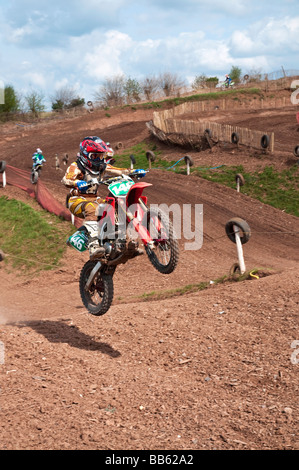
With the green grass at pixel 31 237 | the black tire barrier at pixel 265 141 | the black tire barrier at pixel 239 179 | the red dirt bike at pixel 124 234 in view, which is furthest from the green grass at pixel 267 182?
the red dirt bike at pixel 124 234

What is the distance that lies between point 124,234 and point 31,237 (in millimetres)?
11131

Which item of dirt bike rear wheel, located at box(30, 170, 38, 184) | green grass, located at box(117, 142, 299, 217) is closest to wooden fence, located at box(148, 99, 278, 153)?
green grass, located at box(117, 142, 299, 217)

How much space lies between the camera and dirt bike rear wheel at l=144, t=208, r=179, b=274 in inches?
240

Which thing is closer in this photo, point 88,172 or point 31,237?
point 88,172

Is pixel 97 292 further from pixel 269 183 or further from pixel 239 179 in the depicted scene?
pixel 269 183

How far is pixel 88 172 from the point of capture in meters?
7.46

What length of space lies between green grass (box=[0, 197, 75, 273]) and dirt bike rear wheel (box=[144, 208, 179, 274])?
357 inches

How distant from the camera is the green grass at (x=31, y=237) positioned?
51.9ft

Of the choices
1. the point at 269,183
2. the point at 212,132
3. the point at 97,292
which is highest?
the point at 212,132

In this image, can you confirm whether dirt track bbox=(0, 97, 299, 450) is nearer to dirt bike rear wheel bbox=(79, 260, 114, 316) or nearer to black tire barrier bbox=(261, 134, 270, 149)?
dirt bike rear wheel bbox=(79, 260, 114, 316)


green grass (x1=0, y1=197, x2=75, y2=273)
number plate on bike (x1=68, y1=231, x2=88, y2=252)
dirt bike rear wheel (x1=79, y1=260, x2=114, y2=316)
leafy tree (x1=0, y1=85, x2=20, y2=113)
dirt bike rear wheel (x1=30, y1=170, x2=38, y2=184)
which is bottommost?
green grass (x1=0, y1=197, x2=75, y2=273)

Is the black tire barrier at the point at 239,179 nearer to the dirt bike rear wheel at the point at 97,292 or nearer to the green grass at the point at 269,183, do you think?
the green grass at the point at 269,183

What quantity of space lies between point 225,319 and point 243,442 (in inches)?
133

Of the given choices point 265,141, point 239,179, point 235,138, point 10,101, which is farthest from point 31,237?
point 10,101
